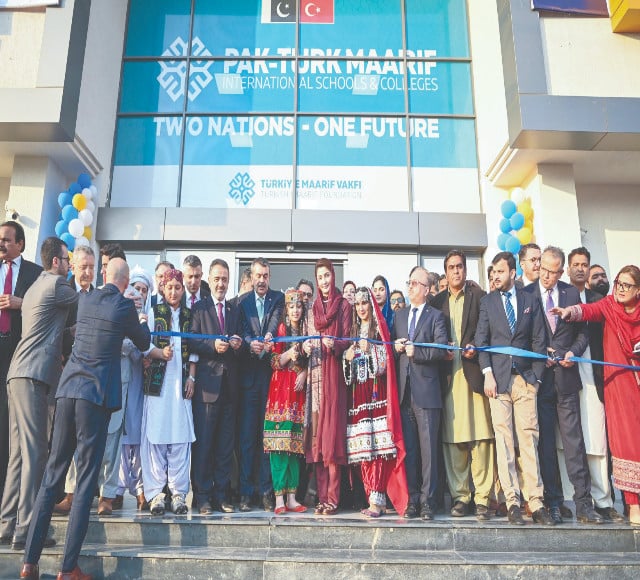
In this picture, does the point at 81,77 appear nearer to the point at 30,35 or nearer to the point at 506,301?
the point at 30,35

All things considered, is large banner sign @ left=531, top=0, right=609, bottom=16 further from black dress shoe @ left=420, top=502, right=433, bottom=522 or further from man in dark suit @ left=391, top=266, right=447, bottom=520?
black dress shoe @ left=420, top=502, right=433, bottom=522

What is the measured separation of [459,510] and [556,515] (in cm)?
72

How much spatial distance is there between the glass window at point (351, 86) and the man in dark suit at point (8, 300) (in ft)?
20.3

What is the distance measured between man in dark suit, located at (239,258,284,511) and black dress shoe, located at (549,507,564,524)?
7.20 feet

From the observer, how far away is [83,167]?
859cm

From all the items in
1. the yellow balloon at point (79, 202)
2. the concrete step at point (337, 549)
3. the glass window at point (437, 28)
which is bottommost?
the concrete step at point (337, 549)

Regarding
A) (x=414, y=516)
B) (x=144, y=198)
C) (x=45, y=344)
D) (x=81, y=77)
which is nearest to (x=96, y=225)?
(x=144, y=198)

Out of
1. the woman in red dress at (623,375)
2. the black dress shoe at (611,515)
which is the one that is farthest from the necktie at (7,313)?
the black dress shoe at (611,515)

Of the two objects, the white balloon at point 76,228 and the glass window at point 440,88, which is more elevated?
the glass window at point 440,88

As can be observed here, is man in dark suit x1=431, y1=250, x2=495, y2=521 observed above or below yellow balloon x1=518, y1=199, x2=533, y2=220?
below

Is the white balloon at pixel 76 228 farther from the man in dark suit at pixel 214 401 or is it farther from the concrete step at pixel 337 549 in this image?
the concrete step at pixel 337 549

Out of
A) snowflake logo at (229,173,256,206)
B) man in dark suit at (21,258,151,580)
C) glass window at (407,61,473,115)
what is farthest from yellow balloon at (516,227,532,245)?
man in dark suit at (21,258,151,580)

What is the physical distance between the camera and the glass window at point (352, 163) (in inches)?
371

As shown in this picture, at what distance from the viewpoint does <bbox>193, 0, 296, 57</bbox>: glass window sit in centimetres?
1003
